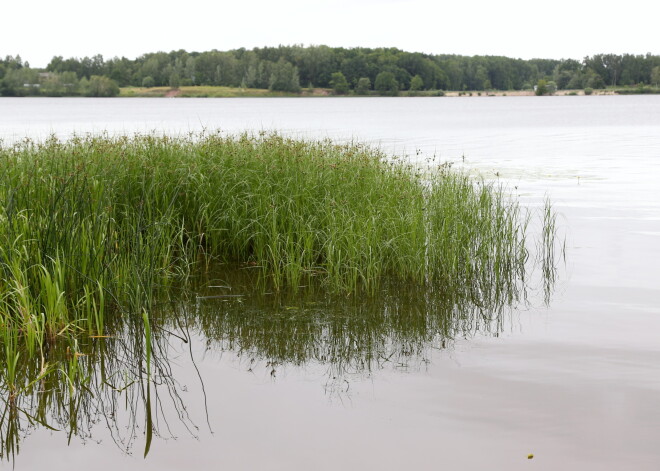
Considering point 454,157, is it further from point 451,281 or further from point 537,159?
point 451,281

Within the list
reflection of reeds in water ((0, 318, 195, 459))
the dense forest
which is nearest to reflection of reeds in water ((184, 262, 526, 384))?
reflection of reeds in water ((0, 318, 195, 459))

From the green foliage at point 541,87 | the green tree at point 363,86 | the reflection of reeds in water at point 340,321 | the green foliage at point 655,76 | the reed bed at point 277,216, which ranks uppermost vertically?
the green foliage at point 655,76

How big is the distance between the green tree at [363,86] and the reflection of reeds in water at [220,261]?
125 m

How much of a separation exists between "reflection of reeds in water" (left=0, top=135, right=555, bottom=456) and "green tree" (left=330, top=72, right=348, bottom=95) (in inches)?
4941

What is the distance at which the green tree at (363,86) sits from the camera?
439 feet

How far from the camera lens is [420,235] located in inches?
352

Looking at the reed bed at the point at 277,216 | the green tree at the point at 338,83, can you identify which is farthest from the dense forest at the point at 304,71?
the reed bed at the point at 277,216

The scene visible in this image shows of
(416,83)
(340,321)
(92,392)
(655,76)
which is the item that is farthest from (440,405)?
(655,76)

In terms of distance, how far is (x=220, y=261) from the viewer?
32.7 ft

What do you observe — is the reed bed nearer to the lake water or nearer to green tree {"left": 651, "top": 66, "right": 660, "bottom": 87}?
the lake water

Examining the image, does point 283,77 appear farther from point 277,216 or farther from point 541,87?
point 277,216

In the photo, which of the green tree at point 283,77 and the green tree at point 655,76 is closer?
the green tree at point 283,77

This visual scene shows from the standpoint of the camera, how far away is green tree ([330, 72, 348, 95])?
134m

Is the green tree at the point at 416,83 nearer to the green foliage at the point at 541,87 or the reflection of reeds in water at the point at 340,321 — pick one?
the green foliage at the point at 541,87
